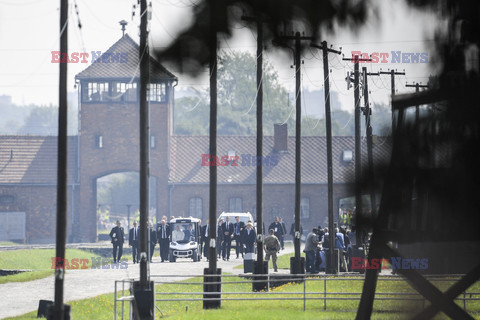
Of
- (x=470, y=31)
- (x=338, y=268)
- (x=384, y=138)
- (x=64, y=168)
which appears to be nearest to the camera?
(x=470, y=31)

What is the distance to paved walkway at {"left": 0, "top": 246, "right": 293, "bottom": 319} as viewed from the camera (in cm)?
2472

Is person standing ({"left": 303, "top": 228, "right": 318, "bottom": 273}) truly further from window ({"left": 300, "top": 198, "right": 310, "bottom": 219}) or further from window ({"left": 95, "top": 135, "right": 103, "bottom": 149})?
window ({"left": 300, "top": 198, "right": 310, "bottom": 219})

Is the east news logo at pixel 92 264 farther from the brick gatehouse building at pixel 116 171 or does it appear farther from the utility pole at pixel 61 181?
the utility pole at pixel 61 181

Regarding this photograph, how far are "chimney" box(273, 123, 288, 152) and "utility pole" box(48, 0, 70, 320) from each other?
157 ft

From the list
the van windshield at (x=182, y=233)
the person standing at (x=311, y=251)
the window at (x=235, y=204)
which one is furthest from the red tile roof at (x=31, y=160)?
the person standing at (x=311, y=251)

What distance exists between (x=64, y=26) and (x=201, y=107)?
88.5 m

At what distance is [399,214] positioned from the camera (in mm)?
8117

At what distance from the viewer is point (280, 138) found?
214 feet

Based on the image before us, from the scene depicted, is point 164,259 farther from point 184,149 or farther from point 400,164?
point 400,164

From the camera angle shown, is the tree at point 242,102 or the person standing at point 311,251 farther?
the tree at point 242,102

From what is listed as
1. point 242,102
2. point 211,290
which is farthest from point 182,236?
point 242,102

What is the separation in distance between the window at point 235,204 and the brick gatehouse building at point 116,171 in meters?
0.07

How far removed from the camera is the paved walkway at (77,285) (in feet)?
81.1

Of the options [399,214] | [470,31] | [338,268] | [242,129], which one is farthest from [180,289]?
[242,129]
